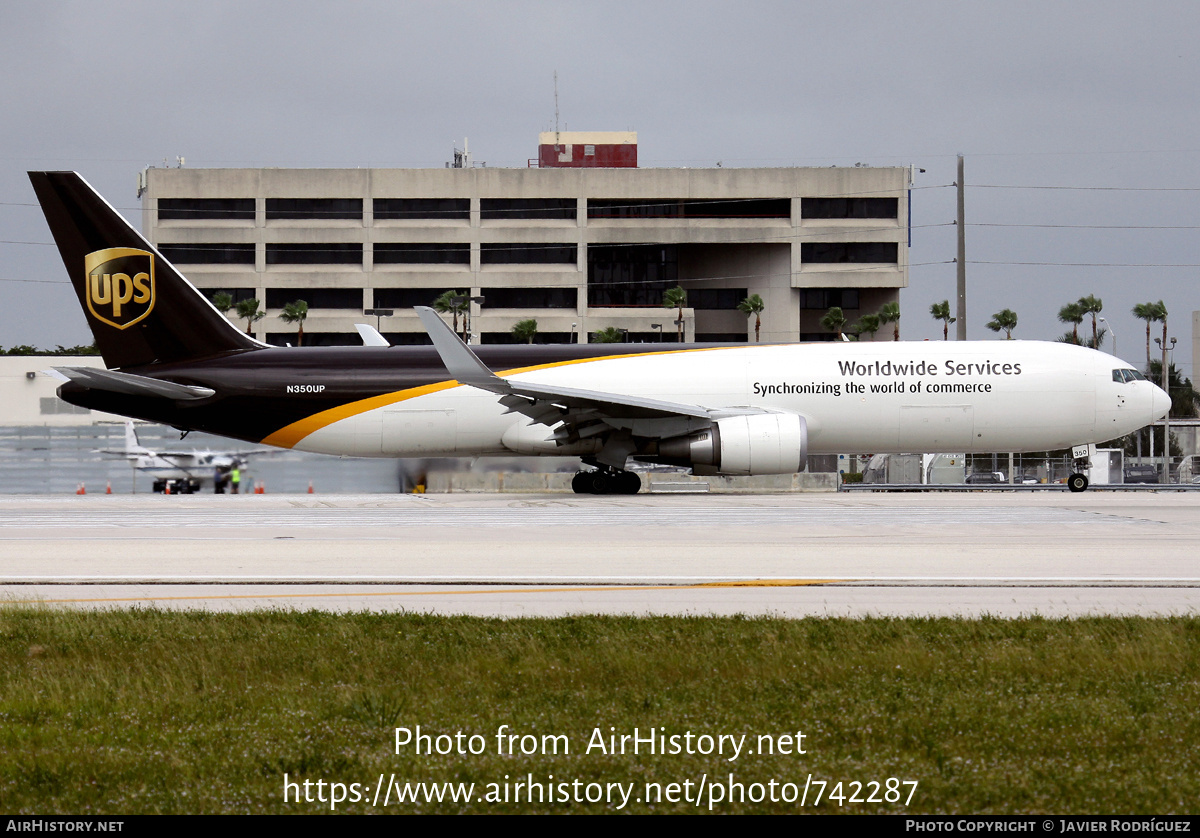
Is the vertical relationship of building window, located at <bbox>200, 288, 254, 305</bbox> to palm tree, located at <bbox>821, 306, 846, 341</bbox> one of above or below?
above

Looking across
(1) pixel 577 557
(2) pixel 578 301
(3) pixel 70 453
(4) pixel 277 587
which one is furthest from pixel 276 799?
(2) pixel 578 301

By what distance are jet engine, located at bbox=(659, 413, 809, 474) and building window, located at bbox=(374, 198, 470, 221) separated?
3203 inches

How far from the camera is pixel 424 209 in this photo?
106625 millimetres

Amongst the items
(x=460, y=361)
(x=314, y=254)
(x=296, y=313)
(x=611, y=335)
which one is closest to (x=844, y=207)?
(x=611, y=335)

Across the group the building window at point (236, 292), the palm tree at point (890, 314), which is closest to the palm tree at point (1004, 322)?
the palm tree at point (890, 314)

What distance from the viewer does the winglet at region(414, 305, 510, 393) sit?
26.7 metres

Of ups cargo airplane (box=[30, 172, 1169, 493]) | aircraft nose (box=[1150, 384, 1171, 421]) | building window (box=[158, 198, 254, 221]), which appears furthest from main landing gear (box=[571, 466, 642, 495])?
building window (box=[158, 198, 254, 221])

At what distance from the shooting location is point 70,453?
1635 inches

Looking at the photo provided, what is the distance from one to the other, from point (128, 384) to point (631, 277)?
8390cm

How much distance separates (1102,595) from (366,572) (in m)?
8.56

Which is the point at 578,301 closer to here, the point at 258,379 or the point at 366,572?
the point at 258,379

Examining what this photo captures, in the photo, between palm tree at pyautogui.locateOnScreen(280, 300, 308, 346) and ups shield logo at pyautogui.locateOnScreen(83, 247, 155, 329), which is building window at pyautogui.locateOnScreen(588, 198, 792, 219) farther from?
ups shield logo at pyautogui.locateOnScreen(83, 247, 155, 329)

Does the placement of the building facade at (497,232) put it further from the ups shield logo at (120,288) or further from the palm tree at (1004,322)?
the ups shield logo at (120,288)
